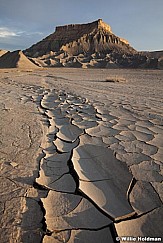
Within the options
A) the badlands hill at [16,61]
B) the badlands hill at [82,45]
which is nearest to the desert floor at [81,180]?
the badlands hill at [16,61]

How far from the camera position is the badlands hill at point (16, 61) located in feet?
88.6

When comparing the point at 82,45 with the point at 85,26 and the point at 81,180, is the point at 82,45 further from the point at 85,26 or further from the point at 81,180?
the point at 81,180

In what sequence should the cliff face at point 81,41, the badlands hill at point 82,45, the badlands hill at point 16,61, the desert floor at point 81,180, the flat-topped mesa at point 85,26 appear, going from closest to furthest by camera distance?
the desert floor at point 81,180, the badlands hill at point 16,61, the badlands hill at point 82,45, the cliff face at point 81,41, the flat-topped mesa at point 85,26

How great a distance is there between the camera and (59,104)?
4457mm

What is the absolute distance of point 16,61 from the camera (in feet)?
Result: 90.6

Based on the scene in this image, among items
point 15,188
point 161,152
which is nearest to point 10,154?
point 15,188

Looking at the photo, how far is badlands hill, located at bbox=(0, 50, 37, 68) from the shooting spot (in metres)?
27.0

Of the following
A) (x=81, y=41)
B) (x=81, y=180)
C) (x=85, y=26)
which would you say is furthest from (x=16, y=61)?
(x=85, y=26)

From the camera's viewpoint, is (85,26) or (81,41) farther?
(85,26)

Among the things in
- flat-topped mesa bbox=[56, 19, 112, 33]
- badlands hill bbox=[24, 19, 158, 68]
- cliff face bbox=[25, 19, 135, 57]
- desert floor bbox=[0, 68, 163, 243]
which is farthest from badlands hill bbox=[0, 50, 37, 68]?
flat-topped mesa bbox=[56, 19, 112, 33]

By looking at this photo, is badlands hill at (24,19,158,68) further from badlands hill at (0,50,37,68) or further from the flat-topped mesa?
badlands hill at (0,50,37,68)

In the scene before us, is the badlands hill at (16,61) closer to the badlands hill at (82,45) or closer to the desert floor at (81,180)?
the badlands hill at (82,45)

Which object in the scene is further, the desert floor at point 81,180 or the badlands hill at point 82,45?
the badlands hill at point 82,45

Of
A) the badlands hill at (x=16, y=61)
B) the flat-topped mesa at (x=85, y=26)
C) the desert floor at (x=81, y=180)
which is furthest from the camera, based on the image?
the flat-topped mesa at (x=85, y=26)
